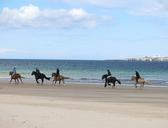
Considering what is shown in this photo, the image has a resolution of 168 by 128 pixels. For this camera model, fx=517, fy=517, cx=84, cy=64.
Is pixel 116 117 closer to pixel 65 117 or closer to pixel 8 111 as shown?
pixel 65 117

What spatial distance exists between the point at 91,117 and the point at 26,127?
102 inches

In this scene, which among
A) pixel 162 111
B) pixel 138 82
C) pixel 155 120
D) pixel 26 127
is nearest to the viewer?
pixel 26 127

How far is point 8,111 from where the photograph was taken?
1675cm

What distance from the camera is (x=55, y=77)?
39.5 m

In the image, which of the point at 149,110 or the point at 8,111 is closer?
the point at 8,111

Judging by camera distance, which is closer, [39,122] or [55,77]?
[39,122]

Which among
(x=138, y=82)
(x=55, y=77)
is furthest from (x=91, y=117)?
(x=55, y=77)

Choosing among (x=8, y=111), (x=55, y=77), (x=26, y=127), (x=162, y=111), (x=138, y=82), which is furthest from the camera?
(x=55, y=77)

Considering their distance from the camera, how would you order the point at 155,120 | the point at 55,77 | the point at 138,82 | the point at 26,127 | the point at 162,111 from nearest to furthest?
the point at 26,127 < the point at 155,120 < the point at 162,111 < the point at 138,82 < the point at 55,77

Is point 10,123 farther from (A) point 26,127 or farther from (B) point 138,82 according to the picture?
(B) point 138,82

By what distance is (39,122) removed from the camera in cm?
1425

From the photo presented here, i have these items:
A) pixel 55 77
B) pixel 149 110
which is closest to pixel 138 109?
pixel 149 110

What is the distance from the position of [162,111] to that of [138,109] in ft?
3.28

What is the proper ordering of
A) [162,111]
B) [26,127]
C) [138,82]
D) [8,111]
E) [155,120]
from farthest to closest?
[138,82] → [162,111] → [8,111] → [155,120] → [26,127]
